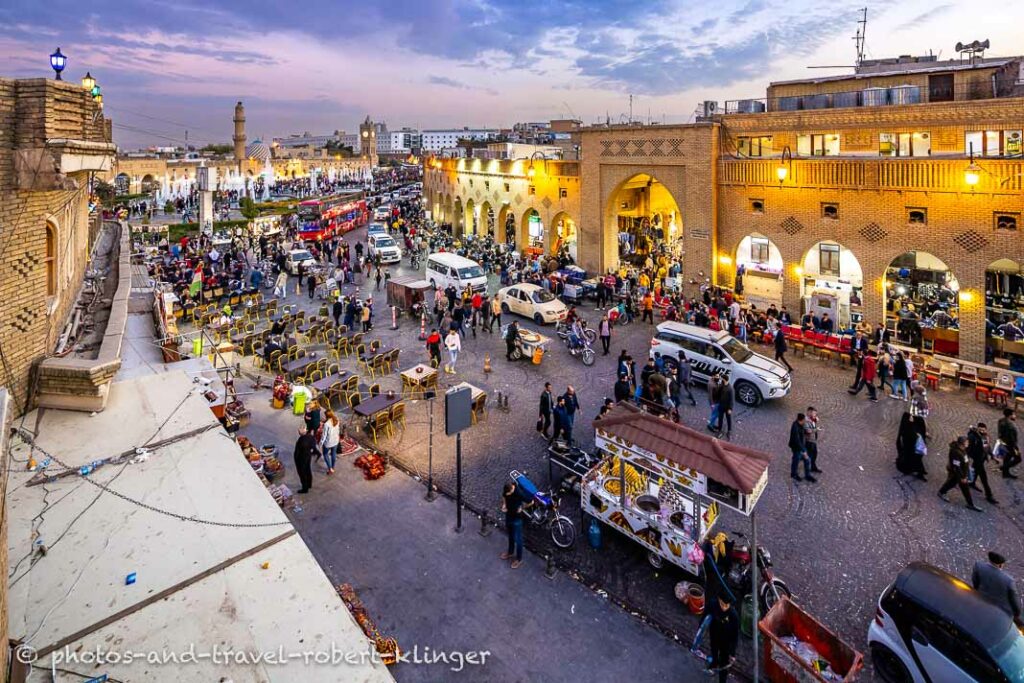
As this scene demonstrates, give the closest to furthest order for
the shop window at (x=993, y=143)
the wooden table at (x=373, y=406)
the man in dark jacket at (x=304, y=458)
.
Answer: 1. the man in dark jacket at (x=304, y=458)
2. the wooden table at (x=373, y=406)
3. the shop window at (x=993, y=143)

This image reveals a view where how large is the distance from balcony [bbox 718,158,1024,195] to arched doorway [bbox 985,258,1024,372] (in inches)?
88.2

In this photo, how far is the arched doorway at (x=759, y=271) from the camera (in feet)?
71.1

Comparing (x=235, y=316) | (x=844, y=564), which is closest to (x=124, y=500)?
(x=844, y=564)

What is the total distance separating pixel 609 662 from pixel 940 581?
3.79m

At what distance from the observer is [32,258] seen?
651cm

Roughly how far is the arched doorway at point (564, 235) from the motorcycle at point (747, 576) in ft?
84.1

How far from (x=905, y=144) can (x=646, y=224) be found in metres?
14.6

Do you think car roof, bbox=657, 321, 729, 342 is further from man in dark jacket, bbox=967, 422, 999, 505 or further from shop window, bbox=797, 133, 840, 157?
shop window, bbox=797, 133, 840, 157

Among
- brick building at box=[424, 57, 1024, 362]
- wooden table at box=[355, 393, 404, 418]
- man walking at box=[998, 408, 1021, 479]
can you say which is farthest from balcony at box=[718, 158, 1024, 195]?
wooden table at box=[355, 393, 404, 418]

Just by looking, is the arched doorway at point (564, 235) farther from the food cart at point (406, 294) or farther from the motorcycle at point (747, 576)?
the motorcycle at point (747, 576)

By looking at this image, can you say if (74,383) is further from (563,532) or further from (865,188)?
(865,188)

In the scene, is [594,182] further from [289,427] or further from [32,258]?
[32,258]

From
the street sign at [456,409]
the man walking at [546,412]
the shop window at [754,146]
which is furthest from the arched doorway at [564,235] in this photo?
the street sign at [456,409]

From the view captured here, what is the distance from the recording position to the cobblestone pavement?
8.02 m
